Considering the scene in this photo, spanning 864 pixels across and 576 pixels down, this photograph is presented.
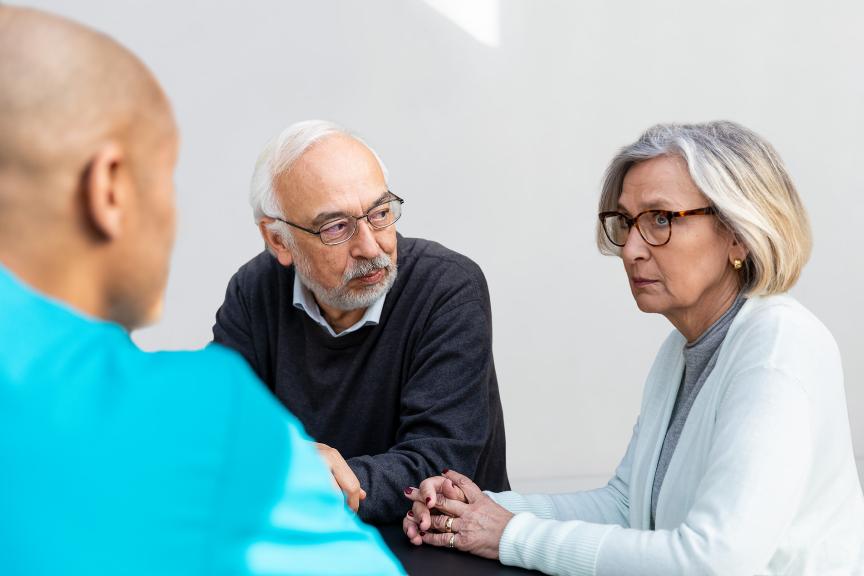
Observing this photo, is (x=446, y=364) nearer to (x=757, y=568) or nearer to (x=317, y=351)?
(x=317, y=351)

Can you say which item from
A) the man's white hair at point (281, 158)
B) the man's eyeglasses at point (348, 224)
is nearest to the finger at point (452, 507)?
the man's eyeglasses at point (348, 224)

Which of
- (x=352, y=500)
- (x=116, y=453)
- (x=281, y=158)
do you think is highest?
(x=116, y=453)

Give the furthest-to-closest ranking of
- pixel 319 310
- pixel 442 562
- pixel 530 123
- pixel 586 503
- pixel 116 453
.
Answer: pixel 530 123
pixel 319 310
pixel 586 503
pixel 442 562
pixel 116 453

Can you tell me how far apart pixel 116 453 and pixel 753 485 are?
1.06 metres

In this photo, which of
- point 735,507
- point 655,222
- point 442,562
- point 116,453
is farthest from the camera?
point 655,222

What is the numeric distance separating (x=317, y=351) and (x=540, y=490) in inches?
94.3

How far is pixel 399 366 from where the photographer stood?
2189 mm

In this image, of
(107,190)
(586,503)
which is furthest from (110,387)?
(586,503)

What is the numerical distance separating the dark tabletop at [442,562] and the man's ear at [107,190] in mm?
932

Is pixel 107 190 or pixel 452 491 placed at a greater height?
pixel 107 190

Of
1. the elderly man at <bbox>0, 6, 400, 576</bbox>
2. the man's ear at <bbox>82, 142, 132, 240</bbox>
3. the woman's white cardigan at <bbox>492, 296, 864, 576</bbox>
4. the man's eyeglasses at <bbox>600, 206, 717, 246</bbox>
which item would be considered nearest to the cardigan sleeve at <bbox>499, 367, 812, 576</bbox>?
the woman's white cardigan at <bbox>492, 296, 864, 576</bbox>

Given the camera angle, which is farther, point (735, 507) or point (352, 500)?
point (352, 500)

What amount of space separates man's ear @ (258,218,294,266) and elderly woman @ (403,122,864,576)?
745mm

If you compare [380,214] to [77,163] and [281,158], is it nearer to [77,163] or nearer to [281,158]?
[281,158]
